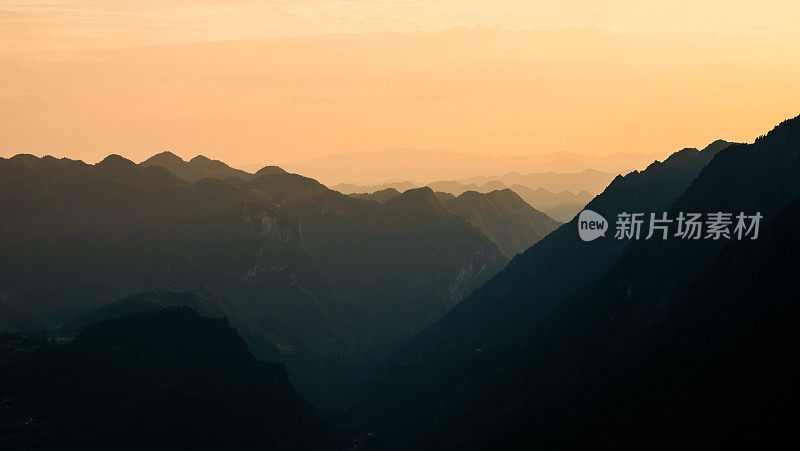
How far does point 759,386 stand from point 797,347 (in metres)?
9.01

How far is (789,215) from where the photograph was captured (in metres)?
185

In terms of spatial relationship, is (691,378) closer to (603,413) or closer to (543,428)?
(603,413)

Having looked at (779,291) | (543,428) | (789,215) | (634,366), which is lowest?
(543,428)

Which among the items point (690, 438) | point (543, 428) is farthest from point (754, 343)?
point (543, 428)

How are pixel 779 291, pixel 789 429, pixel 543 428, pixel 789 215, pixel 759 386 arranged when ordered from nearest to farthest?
pixel 789 429 → pixel 759 386 → pixel 779 291 → pixel 789 215 → pixel 543 428

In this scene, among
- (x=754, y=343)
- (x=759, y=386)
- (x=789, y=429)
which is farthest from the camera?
(x=754, y=343)

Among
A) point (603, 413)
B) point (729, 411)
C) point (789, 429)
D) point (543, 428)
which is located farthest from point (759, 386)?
point (543, 428)

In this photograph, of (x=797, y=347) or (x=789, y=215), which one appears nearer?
(x=797, y=347)

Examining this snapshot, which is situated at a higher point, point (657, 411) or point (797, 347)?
point (797, 347)

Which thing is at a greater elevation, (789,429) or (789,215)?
(789,215)

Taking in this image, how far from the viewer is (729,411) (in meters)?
152

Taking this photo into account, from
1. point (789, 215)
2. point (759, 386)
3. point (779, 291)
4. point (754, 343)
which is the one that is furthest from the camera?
point (789, 215)

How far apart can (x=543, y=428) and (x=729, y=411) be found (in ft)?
173

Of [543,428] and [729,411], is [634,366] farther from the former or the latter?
[729,411]
